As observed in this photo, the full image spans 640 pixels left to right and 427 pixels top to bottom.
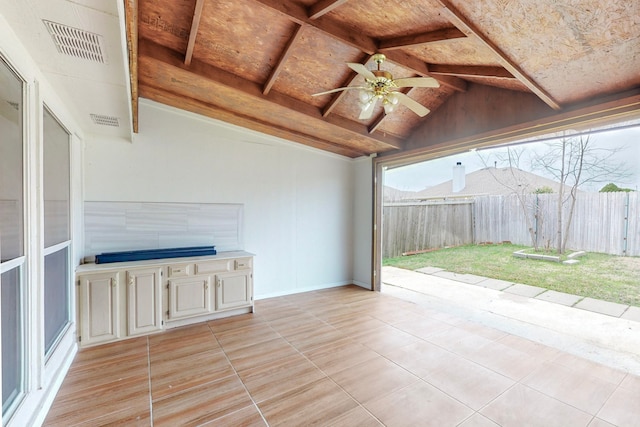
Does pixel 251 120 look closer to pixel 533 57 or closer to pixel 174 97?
pixel 174 97

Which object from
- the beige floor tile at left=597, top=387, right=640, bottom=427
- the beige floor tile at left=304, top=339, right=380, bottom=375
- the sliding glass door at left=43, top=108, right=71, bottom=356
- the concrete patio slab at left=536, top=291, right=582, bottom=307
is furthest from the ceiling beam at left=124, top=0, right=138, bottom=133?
the concrete patio slab at left=536, top=291, right=582, bottom=307

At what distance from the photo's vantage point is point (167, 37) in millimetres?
2535

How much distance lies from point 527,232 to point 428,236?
2143mm

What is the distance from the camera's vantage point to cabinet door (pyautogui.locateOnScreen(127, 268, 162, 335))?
2.95 metres

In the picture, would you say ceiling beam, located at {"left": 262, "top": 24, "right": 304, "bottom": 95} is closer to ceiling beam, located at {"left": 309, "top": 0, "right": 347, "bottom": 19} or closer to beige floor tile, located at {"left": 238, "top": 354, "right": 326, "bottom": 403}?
ceiling beam, located at {"left": 309, "top": 0, "right": 347, "bottom": 19}

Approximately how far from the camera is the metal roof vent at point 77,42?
4.77ft

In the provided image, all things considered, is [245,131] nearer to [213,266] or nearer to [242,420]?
[213,266]

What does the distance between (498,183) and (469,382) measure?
475cm

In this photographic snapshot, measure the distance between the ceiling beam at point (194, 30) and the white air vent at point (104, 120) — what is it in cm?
96

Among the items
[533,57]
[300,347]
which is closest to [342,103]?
[533,57]

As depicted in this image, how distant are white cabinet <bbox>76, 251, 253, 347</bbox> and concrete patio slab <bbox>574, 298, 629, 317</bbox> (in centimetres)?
451

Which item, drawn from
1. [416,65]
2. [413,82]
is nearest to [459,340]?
[413,82]

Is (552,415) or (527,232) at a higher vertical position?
(527,232)

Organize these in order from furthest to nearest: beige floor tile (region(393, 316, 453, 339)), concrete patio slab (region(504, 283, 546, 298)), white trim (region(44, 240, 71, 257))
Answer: concrete patio slab (region(504, 283, 546, 298)), beige floor tile (region(393, 316, 453, 339)), white trim (region(44, 240, 71, 257))
